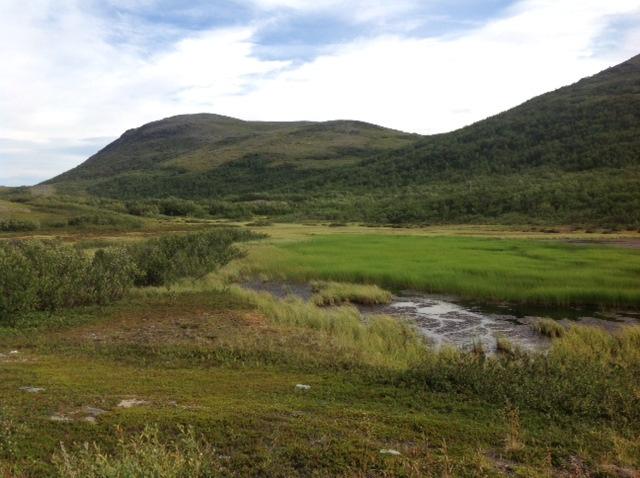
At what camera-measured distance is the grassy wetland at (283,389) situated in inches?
328

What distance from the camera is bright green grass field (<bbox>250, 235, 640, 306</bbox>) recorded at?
88.5 feet

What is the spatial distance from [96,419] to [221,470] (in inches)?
132

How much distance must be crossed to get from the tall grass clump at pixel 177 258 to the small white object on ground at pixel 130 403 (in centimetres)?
1733

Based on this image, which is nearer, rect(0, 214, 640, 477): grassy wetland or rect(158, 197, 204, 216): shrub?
rect(0, 214, 640, 477): grassy wetland

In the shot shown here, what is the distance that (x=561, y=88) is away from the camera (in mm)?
146000

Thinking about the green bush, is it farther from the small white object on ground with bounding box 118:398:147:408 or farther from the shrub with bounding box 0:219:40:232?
the small white object on ground with bounding box 118:398:147:408

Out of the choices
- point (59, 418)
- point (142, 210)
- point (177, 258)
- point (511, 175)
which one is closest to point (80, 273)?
point (177, 258)

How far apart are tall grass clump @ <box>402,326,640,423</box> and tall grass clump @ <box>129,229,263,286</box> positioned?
1867cm

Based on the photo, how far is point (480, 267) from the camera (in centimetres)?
3350

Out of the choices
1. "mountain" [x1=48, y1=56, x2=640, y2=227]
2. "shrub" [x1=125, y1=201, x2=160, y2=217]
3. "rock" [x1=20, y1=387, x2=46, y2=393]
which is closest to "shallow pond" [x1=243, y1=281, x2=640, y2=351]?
"rock" [x1=20, y1=387, x2=46, y2=393]

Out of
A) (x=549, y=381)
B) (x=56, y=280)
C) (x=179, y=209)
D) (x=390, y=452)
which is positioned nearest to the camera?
(x=390, y=452)

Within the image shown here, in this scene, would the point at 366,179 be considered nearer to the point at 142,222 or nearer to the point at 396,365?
the point at 142,222

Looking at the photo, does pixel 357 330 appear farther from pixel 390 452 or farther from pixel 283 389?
pixel 390 452

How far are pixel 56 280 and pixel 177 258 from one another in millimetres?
9971
